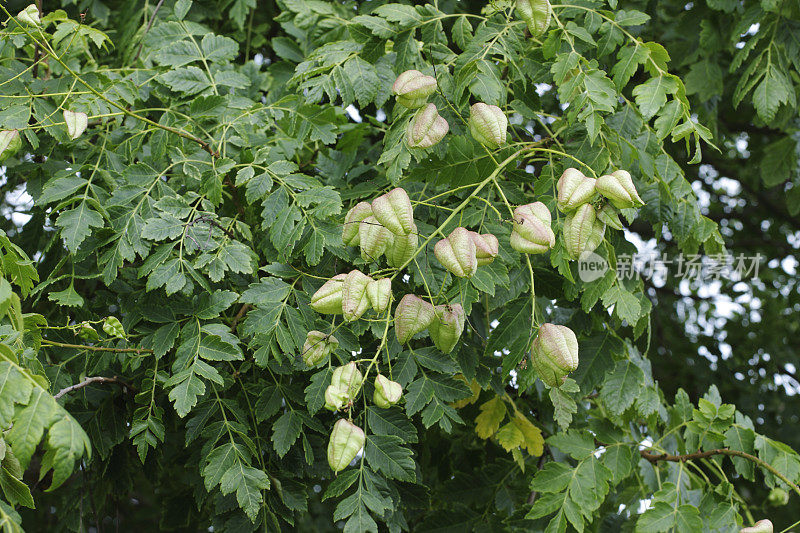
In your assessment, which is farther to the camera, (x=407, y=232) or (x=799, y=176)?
(x=799, y=176)

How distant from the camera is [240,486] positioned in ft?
4.95

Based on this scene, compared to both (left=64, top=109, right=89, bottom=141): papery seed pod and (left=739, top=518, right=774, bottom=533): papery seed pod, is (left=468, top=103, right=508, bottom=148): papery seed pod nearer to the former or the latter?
(left=64, top=109, right=89, bottom=141): papery seed pod

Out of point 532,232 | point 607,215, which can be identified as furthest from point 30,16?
point 607,215

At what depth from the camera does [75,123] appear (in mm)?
1583

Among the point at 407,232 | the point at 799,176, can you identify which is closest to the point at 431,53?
the point at 407,232

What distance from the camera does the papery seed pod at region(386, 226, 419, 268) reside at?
1.33 m

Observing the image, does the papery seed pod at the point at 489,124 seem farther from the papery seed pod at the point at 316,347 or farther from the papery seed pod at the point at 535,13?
the papery seed pod at the point at 316,347

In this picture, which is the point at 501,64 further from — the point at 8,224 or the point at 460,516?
the point at 8,224

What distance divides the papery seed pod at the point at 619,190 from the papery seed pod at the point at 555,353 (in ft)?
0.83

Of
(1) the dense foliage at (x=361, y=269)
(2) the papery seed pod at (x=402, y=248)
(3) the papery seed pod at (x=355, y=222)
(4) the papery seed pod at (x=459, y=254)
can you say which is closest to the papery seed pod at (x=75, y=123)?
(1) the dense foliage at (x=361, y=269)

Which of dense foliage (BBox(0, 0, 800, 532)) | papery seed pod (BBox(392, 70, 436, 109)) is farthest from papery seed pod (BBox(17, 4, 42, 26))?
papery seed pod (BBox(392, 70, 436, 109))

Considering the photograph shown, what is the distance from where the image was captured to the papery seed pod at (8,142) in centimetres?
160

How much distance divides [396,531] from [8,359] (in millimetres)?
942

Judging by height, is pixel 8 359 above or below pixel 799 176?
above
